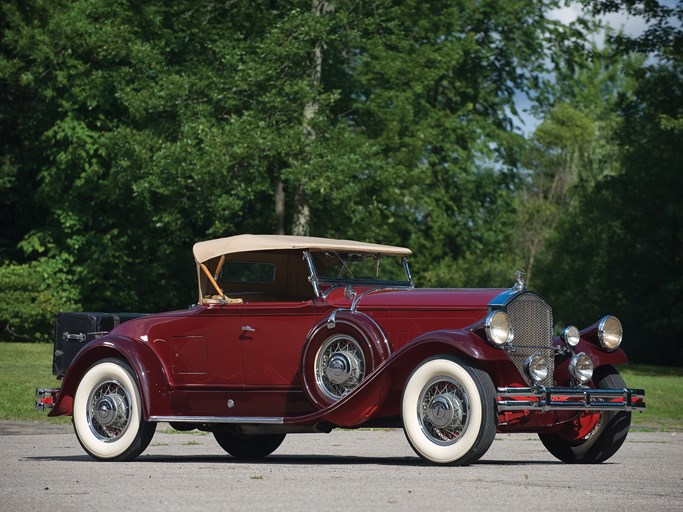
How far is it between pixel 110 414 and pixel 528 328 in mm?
3821

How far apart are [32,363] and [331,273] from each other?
50.4 feet

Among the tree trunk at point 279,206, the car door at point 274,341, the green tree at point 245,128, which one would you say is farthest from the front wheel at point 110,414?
the tree trunk at point 279,206

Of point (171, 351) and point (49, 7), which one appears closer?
point (171, 351)

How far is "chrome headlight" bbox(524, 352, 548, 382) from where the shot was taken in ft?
35.2

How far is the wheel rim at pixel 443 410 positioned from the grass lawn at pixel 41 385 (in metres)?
9.05

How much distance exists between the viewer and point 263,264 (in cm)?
1238

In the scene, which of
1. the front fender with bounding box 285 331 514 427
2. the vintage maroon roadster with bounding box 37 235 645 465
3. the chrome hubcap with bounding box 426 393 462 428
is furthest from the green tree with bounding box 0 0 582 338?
the chrome hubcap with bounding box 426 393 462 428

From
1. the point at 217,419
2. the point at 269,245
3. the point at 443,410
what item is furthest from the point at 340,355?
the point at 269,245

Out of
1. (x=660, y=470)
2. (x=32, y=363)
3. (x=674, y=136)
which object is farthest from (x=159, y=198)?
(x=660, y=470)

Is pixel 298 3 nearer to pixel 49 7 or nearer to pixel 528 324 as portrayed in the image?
pixel 49 7

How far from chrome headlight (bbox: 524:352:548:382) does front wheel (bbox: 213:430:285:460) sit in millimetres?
2961

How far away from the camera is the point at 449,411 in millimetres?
10133

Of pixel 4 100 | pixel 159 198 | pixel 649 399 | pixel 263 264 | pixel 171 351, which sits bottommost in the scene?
pixel 649 399

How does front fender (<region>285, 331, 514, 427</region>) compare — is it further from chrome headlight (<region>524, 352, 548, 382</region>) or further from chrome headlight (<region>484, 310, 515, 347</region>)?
chrome headlight (<region>524, 352, 548, 382</region>)
